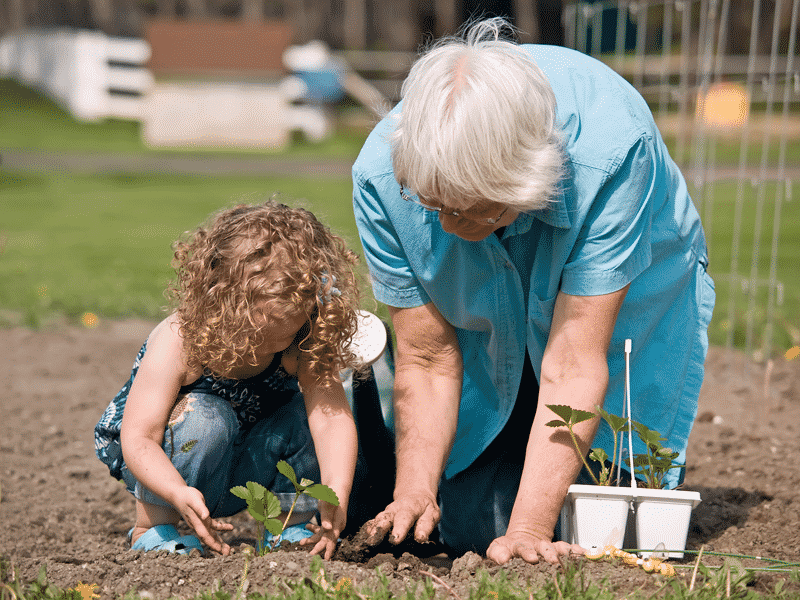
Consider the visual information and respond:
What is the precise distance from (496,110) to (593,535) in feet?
2.88

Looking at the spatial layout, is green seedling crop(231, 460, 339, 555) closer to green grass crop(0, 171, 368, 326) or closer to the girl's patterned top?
the girl's patterned top

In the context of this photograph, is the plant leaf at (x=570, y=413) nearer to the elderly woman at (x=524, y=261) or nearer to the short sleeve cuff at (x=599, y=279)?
the elderly woman at (x=524, y=261)

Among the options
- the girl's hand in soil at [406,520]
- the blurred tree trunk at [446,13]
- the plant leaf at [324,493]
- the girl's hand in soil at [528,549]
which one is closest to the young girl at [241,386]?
the girl's hand in soil at [406,520]

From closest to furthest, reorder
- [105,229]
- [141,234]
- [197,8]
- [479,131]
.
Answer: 1. [479,131]
2. [141,234]
3. [105,229]
4. [197,8]

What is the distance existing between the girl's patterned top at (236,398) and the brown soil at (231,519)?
9.8 inches

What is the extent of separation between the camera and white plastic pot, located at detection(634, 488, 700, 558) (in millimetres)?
1816

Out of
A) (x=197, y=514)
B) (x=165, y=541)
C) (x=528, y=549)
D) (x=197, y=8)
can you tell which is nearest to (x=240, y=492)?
(x=197, y=514)

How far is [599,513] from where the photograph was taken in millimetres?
1822

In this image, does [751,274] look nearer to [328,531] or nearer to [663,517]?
[663,517]

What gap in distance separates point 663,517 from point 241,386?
3.51ft

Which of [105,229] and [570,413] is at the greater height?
[570,413]

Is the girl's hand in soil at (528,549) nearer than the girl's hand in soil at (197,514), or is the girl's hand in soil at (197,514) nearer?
the girl's hand in soil at (528,549)

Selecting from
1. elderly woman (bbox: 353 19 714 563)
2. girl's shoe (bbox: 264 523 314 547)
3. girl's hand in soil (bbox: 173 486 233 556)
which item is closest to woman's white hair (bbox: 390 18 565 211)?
elderly woman (bbox: 353 19 714 563)

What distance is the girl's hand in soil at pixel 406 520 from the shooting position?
6.43 feet
